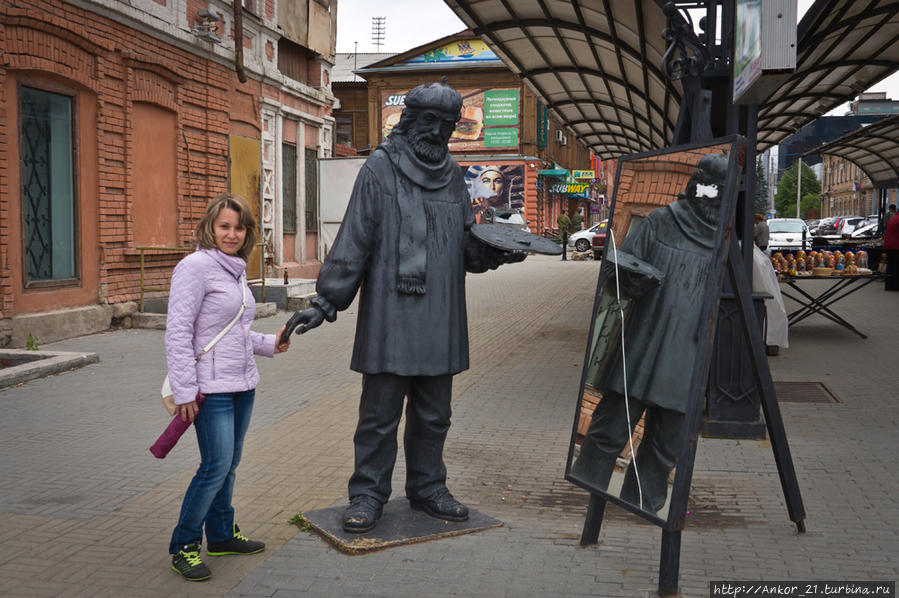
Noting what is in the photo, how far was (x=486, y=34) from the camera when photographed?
1094 cm

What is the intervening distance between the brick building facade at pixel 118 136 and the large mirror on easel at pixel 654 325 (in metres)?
7.42

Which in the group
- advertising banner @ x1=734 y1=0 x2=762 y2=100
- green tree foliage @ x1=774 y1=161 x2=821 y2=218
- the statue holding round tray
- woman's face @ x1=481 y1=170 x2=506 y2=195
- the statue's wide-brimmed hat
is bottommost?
the statue holding round tray

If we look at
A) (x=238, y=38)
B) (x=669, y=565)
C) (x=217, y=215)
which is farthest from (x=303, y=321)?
(x=238, y=38)

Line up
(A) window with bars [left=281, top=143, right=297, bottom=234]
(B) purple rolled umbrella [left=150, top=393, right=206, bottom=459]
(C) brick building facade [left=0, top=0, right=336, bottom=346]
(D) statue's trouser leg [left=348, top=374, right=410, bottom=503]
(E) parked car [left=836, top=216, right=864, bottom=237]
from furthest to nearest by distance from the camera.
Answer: (E) parked car [left=836, top=216, right=864, bottom=237] → (A) window with bars [left=281, top=143, right=297, bottom=234] → (C) brick building facade [left=0, top=0, right=336, bottom=346] → (D) statue's trouser leg [left=348, top=374, right=410, bottom=503] → (B) purple rolled umbrella [left=150, top=393, right=206, bottom=459]

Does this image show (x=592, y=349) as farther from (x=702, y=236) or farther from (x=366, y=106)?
(x=366, y=106)

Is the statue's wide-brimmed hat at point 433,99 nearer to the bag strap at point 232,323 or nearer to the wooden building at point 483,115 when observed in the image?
the bag strap at point 232,323

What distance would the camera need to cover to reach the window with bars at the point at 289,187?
62.6 ft

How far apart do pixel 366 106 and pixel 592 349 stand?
45789mm

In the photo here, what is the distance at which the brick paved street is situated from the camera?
384 centimetres

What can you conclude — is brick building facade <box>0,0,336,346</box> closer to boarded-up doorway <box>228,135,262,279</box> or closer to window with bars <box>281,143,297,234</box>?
boarded-up doorway <box>228,135,262,279</box>

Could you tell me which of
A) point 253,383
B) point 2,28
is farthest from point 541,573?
point 2,28

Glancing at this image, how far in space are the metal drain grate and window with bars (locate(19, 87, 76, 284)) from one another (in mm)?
8485

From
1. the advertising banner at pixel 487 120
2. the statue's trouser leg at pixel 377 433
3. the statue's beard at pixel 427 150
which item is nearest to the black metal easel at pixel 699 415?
the statue's trouser leg at pixel 377 433

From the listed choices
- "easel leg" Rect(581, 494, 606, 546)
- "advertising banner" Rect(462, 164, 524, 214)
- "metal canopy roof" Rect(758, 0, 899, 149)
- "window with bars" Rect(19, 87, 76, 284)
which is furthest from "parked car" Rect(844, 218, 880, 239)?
"easel leg" Rect(581, 494, 606, 546)
